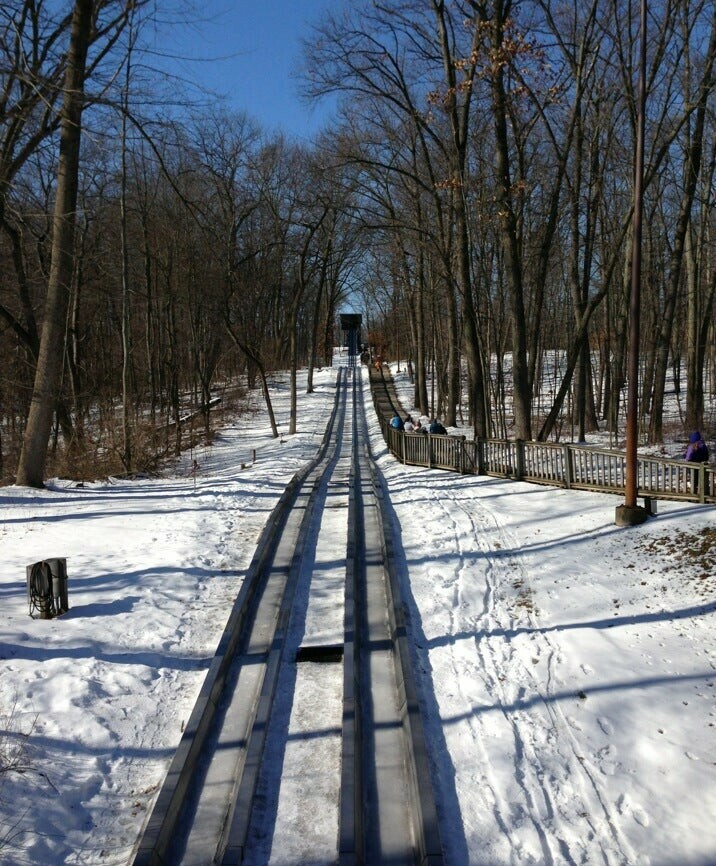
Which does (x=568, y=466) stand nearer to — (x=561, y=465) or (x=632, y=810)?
(x=561, y=465)

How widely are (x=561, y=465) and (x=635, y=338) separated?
4.46 m

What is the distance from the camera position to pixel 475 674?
6.84m

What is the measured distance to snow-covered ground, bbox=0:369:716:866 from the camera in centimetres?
474

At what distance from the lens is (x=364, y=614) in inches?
328

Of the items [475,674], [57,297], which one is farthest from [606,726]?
[57,297]

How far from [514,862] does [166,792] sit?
8.18 feet

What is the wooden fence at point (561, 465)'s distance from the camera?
35.6 ft

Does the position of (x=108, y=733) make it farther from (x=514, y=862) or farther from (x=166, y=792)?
(x=514, y=862)

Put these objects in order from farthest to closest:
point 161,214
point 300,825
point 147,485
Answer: point 161,214
point 147,485
point 300,825

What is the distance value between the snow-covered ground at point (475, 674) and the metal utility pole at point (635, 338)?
0.31m

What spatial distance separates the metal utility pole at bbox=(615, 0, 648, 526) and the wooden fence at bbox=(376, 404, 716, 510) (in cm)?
47

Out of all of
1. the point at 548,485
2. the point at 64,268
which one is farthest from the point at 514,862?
the point at 64,268

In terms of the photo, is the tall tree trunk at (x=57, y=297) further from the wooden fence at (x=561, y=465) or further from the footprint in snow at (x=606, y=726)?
the footprint in snow at (x=606, y=726)

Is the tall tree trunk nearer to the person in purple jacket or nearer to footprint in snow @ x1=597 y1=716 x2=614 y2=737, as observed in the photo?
footprint in snow @ x1=597 y1=716 x2=614 y2=737
